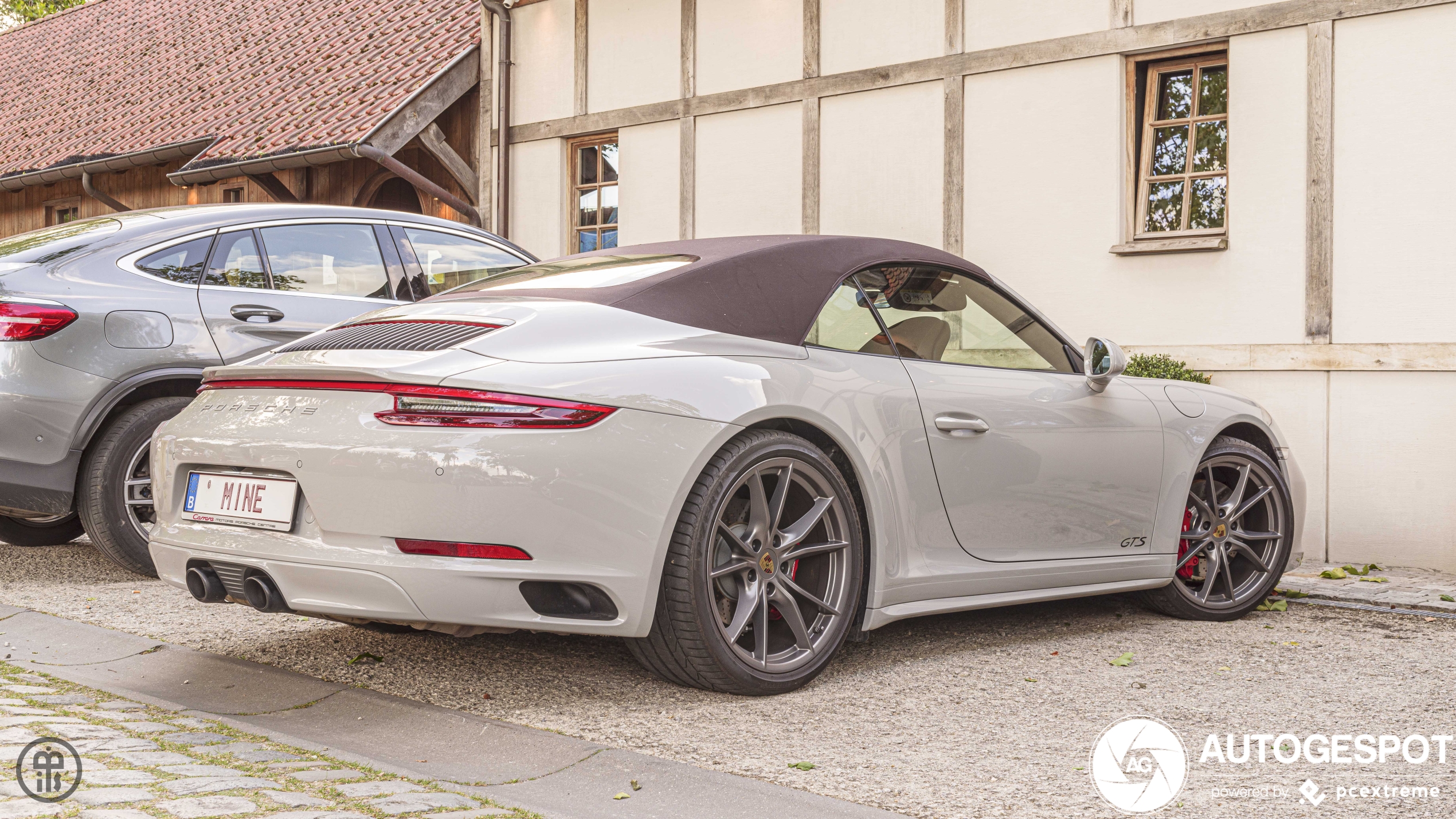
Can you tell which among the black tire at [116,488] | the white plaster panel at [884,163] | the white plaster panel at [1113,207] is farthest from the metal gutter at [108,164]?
the black tire at [116,488]

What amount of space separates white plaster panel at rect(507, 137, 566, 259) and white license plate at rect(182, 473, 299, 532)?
966 cm

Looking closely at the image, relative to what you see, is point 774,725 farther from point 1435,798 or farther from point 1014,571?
point 1435,798

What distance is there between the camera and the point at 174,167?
1856 cm

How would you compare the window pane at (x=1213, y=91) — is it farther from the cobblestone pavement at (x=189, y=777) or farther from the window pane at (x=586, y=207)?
the cobblestone pavement at (x=189, y=777)

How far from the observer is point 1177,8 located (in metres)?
8.88

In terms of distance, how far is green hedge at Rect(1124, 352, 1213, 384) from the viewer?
8266 mm

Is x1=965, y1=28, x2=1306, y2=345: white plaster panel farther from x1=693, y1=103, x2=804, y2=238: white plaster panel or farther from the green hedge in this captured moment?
x1=693, y1=103, x2=804, y2=238: white plaster panel

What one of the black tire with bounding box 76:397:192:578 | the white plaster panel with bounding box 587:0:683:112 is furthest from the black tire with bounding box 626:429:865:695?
the white plaster panel with bounding box 587:0:683:112

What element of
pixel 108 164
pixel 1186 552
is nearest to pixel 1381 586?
pixel 1186 552

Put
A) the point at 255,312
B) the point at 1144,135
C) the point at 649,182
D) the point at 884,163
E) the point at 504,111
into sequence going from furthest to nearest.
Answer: the point at 504,111 < the point at 649,182 < the point at 884,163 < the point at 1144,135 < the point at 255,312

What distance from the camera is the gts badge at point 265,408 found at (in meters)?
3.65

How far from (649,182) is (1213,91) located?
5.17 metres

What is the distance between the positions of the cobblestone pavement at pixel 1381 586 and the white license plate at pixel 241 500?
4.81 meters

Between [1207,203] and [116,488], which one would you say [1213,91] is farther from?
[116,488]
